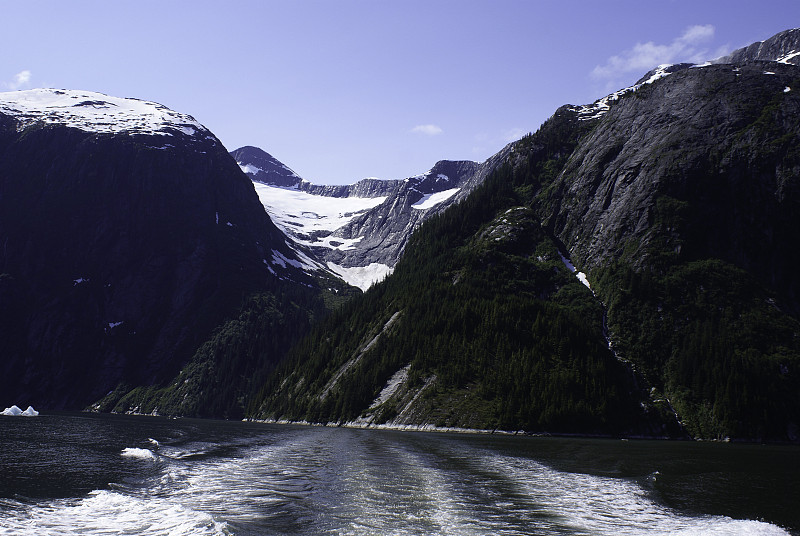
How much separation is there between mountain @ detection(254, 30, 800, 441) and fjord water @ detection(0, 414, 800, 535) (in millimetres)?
44963

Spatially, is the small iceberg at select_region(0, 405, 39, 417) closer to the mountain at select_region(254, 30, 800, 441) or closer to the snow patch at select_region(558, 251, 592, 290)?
the mountain at select_region(254, 30, 800, 441)

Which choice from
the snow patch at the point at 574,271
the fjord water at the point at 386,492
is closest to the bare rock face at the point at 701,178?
the snow patch at the point at 574,271

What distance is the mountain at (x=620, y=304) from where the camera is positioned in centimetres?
10738

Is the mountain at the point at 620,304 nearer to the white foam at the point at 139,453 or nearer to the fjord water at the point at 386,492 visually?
the fjord water at the point at 386,492

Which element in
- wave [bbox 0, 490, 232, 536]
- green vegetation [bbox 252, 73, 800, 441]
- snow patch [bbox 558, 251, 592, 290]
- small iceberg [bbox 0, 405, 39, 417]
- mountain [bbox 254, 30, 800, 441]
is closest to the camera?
wave [bbox 0, 490, 232, 536]

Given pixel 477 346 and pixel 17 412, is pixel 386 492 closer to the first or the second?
pixel 477 346

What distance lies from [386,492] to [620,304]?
112 metres

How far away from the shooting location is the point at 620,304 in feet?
445

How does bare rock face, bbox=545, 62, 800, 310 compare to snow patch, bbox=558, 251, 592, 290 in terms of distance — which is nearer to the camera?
bare rock face, bbox=545, 62, 800, 310

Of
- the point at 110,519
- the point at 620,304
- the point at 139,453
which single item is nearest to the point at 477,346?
the point at 620,304

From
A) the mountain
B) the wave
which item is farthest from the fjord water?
the mountain

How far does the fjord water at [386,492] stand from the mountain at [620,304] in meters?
45.0

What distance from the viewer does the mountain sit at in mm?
107375

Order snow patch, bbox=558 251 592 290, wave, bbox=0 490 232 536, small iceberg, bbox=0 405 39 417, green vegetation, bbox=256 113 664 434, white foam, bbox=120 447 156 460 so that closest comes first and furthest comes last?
A: wave, bbox=0 490 232 536 → white foam, bbox=120 447 156 460 → green vegetation, bbox=256 113 664 434 → snow patch, bbox=558 251 592 290 → small iceberg, bbox=0 405 39 417
